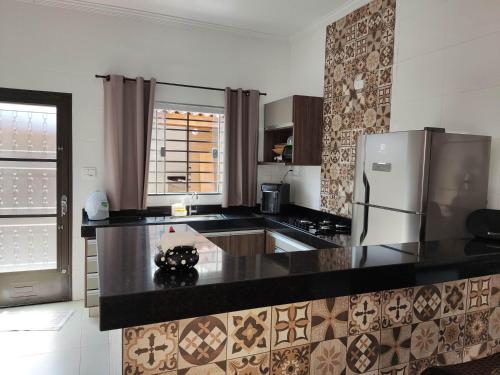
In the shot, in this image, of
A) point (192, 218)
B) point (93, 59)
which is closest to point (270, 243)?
point (192, 218)

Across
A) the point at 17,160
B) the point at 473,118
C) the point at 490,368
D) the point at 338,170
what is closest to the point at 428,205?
the point at 473,118

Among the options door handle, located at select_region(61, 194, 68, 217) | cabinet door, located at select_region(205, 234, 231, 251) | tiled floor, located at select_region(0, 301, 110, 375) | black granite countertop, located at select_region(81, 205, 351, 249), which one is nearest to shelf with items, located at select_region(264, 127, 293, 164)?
black granite countertop, located at select_region(81, 205, 351, 249)

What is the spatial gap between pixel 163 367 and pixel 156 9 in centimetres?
352

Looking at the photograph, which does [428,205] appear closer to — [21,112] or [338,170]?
[338,170]

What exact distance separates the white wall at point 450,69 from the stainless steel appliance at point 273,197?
5.08 feet

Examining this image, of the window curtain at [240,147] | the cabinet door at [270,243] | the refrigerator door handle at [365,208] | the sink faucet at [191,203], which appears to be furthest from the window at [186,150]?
the refrigerator door handle at [365,208]

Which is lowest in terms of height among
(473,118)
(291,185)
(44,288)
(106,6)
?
(44,288)

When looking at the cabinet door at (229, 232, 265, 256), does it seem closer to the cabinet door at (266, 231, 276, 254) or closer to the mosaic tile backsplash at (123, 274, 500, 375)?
the cabinet door at (266, 231, 276, 254)

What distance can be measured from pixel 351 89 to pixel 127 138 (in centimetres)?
226

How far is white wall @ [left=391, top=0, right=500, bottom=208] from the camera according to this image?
2215 mm

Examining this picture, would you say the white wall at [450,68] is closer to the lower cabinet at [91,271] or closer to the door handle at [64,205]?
the lower cabinet at [91,271]

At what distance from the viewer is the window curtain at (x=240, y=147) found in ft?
13.4

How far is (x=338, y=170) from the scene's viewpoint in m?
3.59

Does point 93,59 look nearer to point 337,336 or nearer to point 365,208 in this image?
point 365,208
